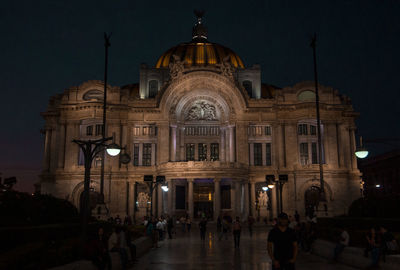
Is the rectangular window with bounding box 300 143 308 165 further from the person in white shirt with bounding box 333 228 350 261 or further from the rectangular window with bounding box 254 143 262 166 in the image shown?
the person in white shirt with bounding box 333 228 350 261

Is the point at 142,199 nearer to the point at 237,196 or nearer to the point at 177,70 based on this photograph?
the point at 237,196

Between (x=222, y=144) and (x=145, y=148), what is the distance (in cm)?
1159

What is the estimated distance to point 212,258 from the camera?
66.9 ft

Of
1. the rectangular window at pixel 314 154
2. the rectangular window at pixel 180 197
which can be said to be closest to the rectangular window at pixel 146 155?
the rectangular window at pixel 180 197

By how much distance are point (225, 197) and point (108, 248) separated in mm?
42615

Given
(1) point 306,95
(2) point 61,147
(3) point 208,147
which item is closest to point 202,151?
(3) point 208,147

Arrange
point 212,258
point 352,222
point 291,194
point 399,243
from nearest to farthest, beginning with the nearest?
point 399,243
point 212,258
point 352,222
point 291,194

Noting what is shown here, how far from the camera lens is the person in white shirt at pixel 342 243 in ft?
59.3

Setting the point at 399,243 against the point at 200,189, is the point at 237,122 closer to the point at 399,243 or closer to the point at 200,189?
the point at 200,189

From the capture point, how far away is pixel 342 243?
1819 cm

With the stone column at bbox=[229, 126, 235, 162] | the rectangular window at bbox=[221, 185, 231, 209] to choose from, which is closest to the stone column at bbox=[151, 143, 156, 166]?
the rectangular window at bbox=[221, 185, 231, 209]

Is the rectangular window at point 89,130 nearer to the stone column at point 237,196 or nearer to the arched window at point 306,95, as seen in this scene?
the stone column at point 237,196

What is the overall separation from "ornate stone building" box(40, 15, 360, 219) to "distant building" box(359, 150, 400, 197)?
Answer: 21.3 m

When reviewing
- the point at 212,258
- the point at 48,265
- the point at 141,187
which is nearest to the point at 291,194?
the point at 141,187
